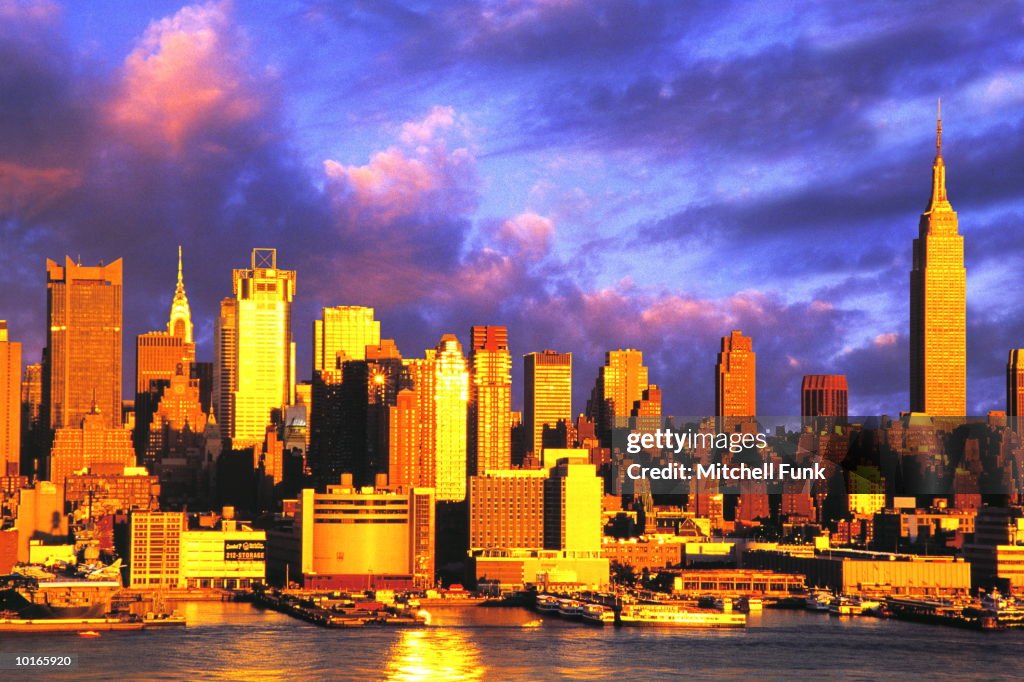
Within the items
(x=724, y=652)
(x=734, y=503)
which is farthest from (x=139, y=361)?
(x=724, y=652)

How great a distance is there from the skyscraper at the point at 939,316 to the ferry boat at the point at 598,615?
308 feet

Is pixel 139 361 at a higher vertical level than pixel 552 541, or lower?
higher

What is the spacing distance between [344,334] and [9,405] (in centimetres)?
2889

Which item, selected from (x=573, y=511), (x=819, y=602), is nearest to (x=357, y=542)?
(x=573, y=511)

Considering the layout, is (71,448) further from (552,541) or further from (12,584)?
(12,584)

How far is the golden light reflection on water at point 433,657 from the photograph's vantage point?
60.8m

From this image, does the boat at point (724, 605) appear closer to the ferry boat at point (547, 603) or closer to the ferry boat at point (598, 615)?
the ferry boat at point (598, 615)

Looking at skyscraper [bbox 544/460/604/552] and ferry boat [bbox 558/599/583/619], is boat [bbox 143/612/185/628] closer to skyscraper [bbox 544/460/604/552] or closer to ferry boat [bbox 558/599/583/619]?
ferry boat [bbox 558/599/583/619]

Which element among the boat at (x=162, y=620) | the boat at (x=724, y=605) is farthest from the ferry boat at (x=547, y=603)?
the boat at (x=162, y=620)

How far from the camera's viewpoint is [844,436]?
388 feet

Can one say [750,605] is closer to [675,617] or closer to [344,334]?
[675,617]

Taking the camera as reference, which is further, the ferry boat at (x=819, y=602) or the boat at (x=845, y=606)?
the ferry boat at (x=819, y=602)

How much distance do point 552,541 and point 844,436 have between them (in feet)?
63.2

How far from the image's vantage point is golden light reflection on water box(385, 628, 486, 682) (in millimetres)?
60750
